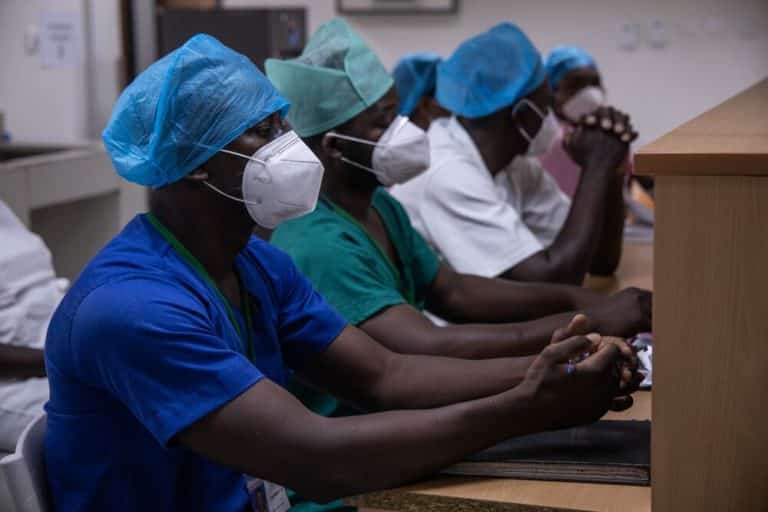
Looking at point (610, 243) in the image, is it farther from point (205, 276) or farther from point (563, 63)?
point (205, 276)

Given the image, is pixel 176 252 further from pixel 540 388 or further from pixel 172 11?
pixel 172 11

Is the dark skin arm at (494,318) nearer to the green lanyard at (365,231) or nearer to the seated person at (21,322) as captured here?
the green lanyard at (365,231)

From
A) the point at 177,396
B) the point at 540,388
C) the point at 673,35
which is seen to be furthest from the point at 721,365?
the point at 673,35

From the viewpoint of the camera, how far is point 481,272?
214cm

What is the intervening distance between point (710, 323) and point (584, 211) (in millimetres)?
1137

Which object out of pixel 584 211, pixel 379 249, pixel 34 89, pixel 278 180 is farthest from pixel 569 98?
pixel 34 89

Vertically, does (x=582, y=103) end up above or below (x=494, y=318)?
above

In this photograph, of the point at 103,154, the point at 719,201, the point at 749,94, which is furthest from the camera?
the point at 103,154

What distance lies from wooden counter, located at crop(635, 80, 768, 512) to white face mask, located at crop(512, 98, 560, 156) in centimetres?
120

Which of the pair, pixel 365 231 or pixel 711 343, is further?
pixel 365 231

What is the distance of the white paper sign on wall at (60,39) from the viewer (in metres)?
4.28

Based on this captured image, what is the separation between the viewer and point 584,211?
219 cm

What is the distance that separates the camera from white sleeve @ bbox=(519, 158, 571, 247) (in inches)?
99.4

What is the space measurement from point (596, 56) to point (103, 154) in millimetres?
2148
